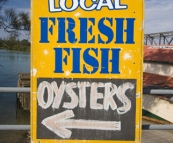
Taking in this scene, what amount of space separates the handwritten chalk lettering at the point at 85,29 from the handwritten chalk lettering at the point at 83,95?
402mm

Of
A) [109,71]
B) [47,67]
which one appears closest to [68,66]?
[47,67]

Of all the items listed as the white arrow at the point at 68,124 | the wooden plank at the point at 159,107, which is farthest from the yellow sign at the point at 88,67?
the wooden plank at the point at 159,107

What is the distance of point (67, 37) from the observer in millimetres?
2170

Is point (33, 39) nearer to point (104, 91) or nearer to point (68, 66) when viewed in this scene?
point (68, 66)

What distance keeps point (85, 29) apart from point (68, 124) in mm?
904

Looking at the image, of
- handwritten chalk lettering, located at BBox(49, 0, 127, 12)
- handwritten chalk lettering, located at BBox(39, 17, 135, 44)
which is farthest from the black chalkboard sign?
handwritten chalk lettering, located at BBox(49, 0, 127, 12)

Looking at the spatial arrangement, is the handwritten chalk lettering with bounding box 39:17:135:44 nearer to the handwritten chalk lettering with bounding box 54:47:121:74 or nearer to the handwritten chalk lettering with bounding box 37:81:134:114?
the handwritten chalk lettering with bounding box 54:47:121:74

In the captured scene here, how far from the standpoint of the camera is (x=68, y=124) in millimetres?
2199

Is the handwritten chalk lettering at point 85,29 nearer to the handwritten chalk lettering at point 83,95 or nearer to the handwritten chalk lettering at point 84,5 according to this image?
the handwritten chalk lettering at point 84,5

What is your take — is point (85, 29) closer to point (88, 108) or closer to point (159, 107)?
point (88, 108)

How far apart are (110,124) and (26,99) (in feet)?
64.6

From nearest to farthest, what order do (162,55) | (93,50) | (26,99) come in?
(93,50) < (162,55) < (26,99)

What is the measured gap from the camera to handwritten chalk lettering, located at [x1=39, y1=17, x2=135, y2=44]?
7.11ft

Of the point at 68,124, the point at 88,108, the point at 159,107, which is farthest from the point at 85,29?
the point at 159,107
